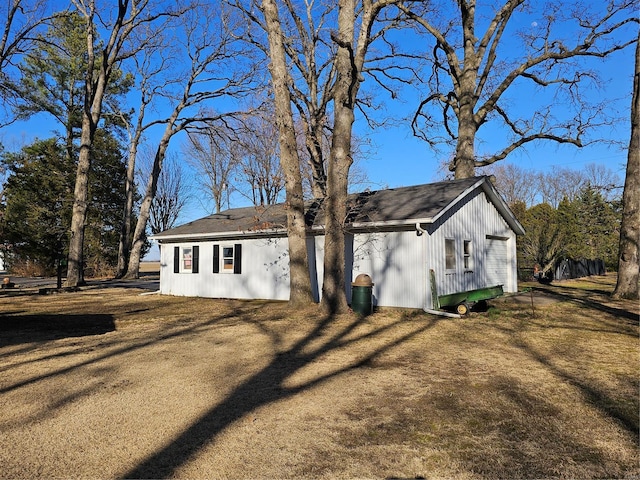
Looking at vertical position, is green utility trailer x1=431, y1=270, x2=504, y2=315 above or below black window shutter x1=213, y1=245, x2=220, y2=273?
below

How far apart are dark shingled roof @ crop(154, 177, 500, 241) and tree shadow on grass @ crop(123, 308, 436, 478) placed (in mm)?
3294

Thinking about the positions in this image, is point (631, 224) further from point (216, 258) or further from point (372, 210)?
point (216, 258)

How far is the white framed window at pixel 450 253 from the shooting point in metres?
12.5

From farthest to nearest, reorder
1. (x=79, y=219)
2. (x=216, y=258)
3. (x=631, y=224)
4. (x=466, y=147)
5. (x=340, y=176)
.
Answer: (x=79, y=219)
(x=466, y=147)
(x=216, y=258)
(x=631, y=224)
(x=340, y=176)

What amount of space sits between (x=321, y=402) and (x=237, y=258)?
1158cm

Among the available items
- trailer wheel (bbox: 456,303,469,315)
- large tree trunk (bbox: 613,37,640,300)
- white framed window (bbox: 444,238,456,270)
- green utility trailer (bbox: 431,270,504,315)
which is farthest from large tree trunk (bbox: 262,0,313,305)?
large tree trunk (bbox: 613,37,640,300)

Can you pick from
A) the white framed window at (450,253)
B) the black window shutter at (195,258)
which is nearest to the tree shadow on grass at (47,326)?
the black window shutter at (195,258)

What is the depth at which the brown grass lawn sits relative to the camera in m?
3.15

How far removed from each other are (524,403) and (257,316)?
7678 millimetres

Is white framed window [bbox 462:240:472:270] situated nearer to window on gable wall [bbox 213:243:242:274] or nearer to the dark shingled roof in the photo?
the dark shingled roof

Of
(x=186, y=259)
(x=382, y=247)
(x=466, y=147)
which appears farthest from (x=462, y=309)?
(x=186, y=259)

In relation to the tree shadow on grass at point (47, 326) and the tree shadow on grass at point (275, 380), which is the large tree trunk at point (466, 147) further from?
the tree shadow on grass at point (47, 326)

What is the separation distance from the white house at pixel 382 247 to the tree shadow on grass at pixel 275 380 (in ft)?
7.62

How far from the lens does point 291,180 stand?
458 inches
